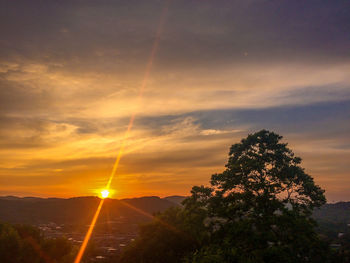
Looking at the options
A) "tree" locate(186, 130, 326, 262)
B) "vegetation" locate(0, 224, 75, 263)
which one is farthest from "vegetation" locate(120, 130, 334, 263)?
"vegetation" locate(0, 224, 75, 263)

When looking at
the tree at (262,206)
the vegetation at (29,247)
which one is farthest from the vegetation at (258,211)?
the vegetation at (29,247)

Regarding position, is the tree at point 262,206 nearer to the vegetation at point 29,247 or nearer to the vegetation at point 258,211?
the vegetation at point 258,211

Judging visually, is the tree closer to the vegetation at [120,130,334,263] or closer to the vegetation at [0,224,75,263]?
the vegetation at [120,130,334,263]

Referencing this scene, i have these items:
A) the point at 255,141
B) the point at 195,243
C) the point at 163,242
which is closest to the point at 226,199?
the point at 255,141

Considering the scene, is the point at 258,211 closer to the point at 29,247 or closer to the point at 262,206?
the point at 262,206

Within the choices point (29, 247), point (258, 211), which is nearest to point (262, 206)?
point (258, 211)

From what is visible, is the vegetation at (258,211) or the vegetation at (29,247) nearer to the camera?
the vegetation at (258,211)

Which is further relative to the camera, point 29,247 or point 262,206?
point 29,247

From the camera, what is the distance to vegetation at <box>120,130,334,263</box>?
2683 cm

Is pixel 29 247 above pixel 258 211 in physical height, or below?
below

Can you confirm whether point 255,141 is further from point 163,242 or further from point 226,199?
point 163,242

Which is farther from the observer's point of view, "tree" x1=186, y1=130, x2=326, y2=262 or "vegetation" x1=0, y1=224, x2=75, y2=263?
"vegetation" x1=0, y1=224, x2=75, y2=263

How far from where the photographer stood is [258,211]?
2944cm

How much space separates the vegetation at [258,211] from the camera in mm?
26828
